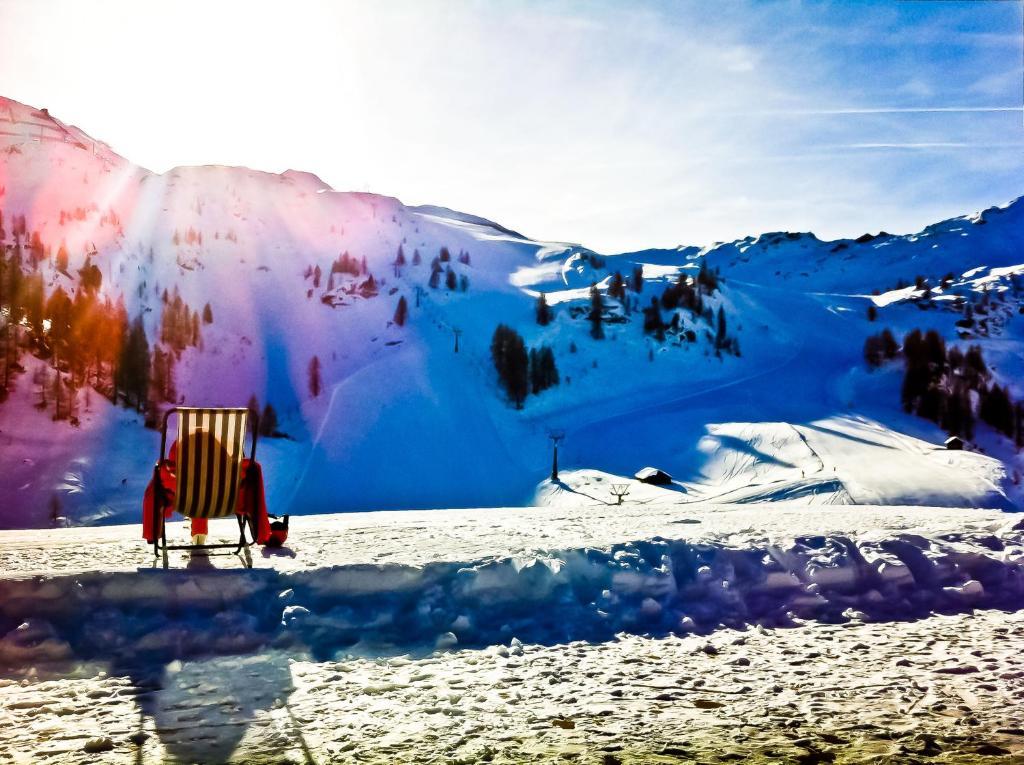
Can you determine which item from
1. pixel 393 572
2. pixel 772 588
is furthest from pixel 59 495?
pixel 772 588

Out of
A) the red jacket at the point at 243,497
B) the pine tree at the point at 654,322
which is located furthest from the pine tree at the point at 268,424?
the red jacket at the point at 243,497

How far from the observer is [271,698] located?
14.9 ft

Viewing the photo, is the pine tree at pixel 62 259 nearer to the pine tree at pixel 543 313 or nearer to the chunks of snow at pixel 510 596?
the pine tree at pixel 543 313

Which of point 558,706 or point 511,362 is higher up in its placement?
A: point 511,362

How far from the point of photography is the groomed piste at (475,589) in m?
5.61

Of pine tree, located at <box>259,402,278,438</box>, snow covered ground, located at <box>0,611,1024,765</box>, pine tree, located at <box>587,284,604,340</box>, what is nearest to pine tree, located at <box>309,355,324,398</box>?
pine tree, located at <box>259,402,278,438</box>

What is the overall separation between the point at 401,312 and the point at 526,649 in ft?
171

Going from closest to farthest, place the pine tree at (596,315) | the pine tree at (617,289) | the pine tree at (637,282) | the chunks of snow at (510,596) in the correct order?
the chunks of snow at (510,596), the pine tree at (596,315), the pine tree at (617,289), the pine tree at (637,282)

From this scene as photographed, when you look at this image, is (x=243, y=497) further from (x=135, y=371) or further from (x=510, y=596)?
(x=135, y=371)

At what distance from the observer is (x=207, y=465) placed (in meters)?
7.19

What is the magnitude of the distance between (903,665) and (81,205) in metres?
76.0

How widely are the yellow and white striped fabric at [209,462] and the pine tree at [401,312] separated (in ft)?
160

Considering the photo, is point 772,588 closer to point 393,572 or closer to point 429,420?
point 393,572

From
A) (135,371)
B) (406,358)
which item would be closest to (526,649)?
(135,371)
